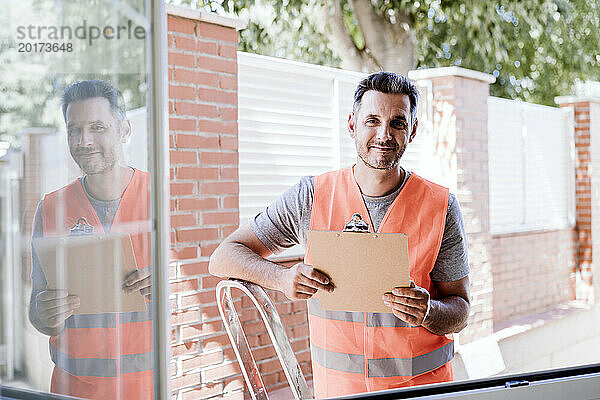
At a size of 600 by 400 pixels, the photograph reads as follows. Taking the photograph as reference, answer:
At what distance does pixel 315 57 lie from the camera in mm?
5805

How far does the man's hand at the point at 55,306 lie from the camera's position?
763 millimetres

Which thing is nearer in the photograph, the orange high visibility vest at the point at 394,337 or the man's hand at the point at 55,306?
the man's hand at the point at 55,306

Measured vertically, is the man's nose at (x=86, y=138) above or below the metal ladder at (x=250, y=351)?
above

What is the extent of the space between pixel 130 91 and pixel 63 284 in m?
0.25

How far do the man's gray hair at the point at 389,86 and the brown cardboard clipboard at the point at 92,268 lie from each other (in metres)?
0.99

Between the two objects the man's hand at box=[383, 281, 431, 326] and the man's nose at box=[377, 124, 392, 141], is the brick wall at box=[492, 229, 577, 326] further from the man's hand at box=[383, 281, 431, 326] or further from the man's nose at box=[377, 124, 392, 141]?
the man's hand at box=[383, 281, 431, 326]

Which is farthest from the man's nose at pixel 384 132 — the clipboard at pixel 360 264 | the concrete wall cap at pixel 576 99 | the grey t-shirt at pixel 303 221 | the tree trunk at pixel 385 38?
the concrete wall cap at pixel 576 99

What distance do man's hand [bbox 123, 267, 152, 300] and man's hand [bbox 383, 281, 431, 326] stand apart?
24.3 inches

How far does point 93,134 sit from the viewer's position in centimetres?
77

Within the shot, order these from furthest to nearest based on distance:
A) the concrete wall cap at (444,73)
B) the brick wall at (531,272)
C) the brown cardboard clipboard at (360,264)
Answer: the brick wall at (531,272)
the concrete wall cap at (444,73)
the brown cardboard clipboard at (360,264)

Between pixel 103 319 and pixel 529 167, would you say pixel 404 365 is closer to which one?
pixel 103 319

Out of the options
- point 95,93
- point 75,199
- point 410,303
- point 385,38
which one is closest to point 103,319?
point 75,199

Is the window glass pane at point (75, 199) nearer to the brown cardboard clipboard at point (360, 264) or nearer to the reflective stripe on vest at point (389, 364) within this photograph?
the brown cardboard clipboard at point (360, 264)

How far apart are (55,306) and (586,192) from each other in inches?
197
